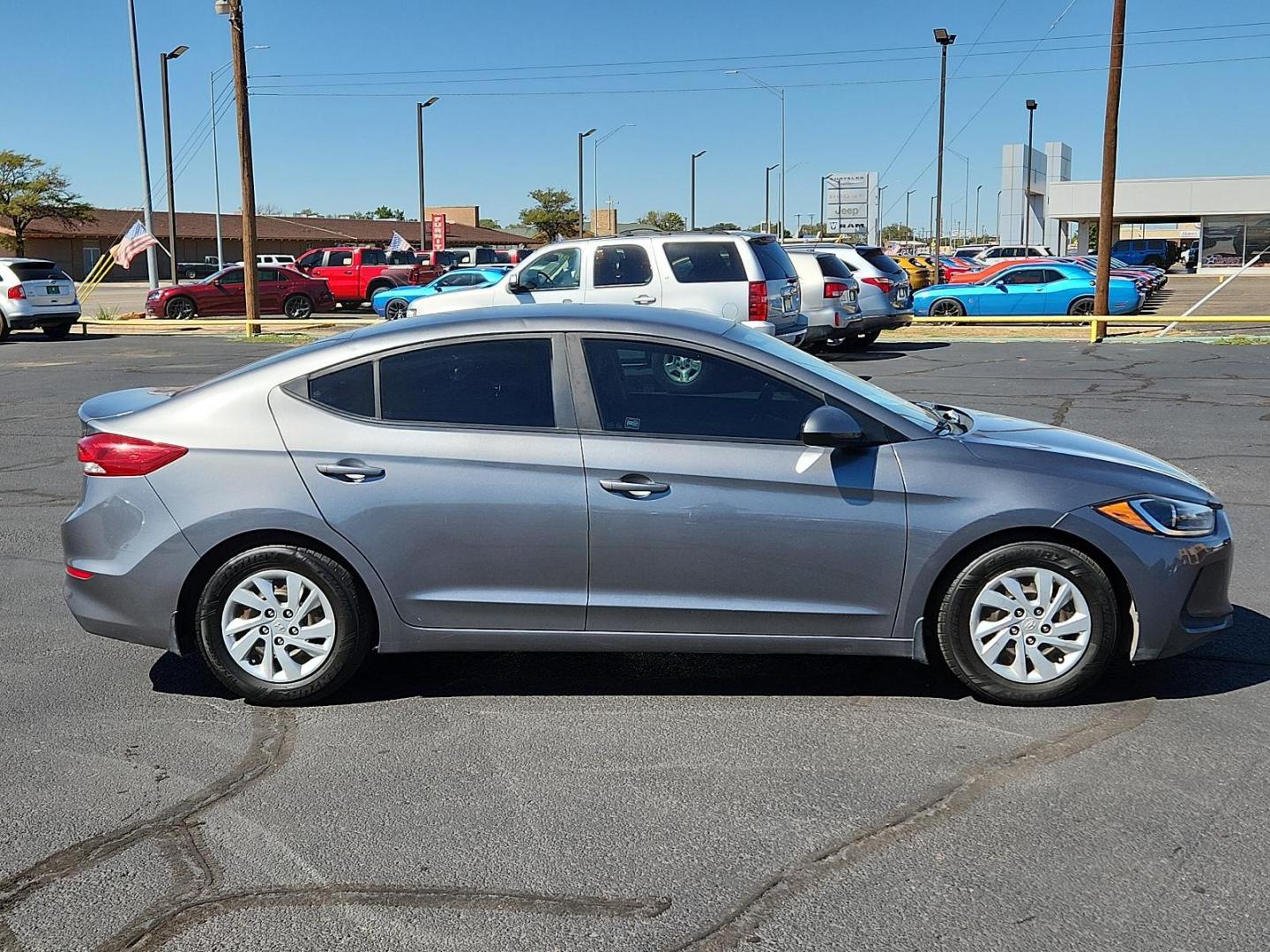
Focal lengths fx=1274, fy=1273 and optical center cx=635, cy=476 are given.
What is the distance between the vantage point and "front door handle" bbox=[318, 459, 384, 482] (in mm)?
4941


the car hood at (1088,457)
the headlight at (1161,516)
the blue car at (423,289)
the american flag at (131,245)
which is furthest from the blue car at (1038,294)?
the headlight at (1161,516)

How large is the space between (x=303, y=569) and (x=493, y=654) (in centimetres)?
115

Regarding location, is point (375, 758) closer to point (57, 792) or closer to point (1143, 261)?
point (57, 792)

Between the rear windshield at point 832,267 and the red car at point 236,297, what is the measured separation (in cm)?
1734

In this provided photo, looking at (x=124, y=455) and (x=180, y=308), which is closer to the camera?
(x=124, y=455)

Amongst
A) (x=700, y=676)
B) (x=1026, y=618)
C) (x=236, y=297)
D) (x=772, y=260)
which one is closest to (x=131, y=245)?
(x=236, y=297)

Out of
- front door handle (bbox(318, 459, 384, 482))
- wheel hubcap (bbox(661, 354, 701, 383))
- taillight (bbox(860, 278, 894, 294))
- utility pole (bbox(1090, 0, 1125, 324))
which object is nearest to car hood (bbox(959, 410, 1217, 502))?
wheel hubcap (bbox(661, 354, 701, 383))

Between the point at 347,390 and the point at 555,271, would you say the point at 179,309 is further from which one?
the point at 347,390

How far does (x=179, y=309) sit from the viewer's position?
33.0 meters

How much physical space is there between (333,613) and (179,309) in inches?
1193

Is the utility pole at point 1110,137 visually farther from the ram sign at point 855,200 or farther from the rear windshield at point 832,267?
the ram sign at point 855,200

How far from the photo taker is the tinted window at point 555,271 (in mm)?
15836

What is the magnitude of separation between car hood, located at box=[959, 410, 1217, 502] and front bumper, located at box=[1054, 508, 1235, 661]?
0.20 metres

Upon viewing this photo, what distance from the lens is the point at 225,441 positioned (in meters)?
5.05
